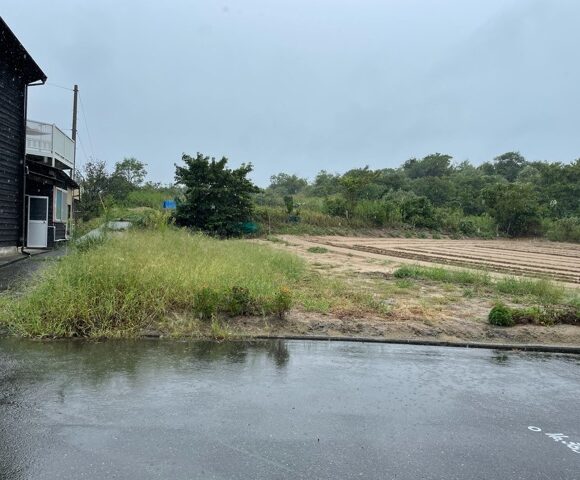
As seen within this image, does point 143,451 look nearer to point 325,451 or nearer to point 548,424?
point 325,451

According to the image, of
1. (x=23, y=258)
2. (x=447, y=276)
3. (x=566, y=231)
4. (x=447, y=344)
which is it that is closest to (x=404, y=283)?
(x=447, y=276)

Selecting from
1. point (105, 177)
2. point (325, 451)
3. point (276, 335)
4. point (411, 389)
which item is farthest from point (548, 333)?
point (105, 177)

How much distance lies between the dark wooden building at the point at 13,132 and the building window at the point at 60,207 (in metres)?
2.27

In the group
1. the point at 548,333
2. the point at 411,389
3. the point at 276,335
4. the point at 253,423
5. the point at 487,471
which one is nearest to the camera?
the point at 487,471

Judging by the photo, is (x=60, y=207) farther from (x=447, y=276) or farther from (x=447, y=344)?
(x=447, y=344)

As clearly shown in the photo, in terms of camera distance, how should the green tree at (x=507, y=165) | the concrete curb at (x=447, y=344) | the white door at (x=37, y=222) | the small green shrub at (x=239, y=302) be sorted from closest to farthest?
the concrete curb at (x=447, y=344) < the small green shrub at (x=239, y=302) < the white door at (x=37, y=222) < the green tree at (x=507, y=165)

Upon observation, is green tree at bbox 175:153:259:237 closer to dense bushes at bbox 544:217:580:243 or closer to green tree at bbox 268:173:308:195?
dense bushes at bbox 544:217:580:243

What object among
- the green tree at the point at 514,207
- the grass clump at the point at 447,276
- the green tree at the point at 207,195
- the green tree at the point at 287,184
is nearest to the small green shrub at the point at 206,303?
the grass clump at the point at 447,276

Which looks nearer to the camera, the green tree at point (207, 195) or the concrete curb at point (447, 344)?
the concrete curb at point (447, 344)

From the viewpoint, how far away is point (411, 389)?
4.59 m

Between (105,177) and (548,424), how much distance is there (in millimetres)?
34375

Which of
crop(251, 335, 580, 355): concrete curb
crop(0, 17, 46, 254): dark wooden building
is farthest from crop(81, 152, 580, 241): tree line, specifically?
crop(251, 335, 580, 355): concrete curb

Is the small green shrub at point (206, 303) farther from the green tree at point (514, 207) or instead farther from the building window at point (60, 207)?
the green tree at point (514, 207)

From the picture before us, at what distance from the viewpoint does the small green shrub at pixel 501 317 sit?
705 cm
